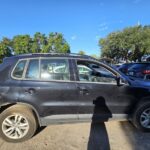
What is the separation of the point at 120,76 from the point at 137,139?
4.39 feet

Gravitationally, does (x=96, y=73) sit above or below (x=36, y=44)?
below

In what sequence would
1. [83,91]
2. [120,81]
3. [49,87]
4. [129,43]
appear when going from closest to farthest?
[49,87] → [83,91] → [120,81] → [129,43]

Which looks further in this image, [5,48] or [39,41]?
Answer: [39,41]

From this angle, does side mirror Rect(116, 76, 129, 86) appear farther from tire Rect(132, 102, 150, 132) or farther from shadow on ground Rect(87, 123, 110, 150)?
shadow on ground Rect(87, 123, 110, 150)

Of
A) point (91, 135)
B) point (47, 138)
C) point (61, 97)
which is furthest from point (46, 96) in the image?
point (91, 135)

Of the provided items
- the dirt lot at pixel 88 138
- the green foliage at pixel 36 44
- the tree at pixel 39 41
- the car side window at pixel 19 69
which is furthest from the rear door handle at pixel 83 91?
the tree at pixel 39 41

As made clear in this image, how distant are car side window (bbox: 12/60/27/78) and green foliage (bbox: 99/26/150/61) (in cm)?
4327

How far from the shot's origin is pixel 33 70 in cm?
538

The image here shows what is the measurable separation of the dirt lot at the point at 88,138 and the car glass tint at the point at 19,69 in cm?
133

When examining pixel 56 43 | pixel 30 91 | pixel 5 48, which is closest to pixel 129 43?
pixel 56 43

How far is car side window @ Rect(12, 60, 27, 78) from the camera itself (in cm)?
533

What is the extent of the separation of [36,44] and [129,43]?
36668 mm

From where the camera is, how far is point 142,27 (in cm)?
4856

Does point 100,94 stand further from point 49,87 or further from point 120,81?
point 49,87
